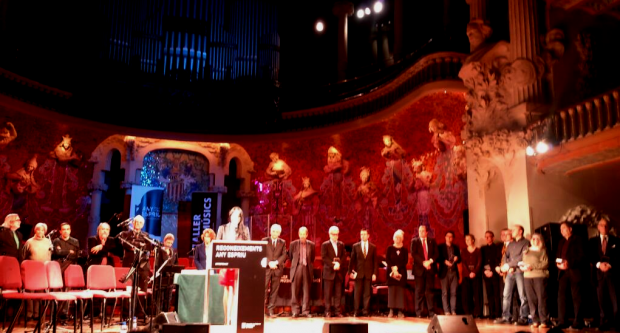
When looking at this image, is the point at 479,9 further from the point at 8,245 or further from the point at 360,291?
the point at 8,245

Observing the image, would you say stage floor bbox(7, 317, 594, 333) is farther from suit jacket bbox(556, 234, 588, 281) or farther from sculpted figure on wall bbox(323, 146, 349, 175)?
sculpted figure on wall bbox(323, 146, 349, 175)

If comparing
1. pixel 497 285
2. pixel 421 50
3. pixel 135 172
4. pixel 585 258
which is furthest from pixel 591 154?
pixel 135 172

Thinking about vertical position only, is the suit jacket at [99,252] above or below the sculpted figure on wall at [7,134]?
below

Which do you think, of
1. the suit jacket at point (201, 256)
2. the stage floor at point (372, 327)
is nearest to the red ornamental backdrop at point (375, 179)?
the stage floor at point (372, 327)

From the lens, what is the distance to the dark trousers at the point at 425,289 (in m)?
10.3

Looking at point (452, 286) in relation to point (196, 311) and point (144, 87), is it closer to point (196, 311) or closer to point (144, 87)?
point (196, 311)

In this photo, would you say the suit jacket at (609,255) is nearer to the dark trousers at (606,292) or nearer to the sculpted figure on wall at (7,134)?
the dark trousers at (606,292)

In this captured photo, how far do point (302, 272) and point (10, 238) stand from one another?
193 inches

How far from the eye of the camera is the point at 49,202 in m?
13.8

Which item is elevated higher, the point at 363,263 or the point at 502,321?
the point at 363,263

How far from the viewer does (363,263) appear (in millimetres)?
10531

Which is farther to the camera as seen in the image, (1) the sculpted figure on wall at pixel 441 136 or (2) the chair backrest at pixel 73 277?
(1) the sculpted figure on wall at pixel 441 136

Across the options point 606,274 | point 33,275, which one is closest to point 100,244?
point 33,275

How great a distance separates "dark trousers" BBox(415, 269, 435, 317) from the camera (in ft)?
33.7
